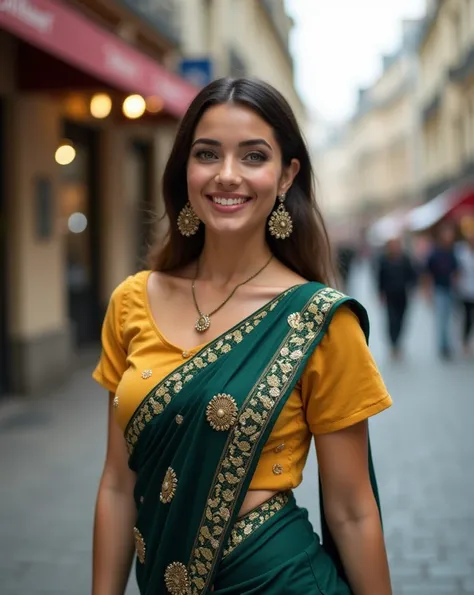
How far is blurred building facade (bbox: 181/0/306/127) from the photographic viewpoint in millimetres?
19156

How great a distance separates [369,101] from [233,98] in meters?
94.1

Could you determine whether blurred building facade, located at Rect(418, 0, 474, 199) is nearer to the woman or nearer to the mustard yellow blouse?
the woman

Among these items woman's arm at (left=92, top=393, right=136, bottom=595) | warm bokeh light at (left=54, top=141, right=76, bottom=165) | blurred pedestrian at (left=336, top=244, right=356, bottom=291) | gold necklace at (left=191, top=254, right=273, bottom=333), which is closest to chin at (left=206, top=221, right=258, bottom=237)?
gold necklace at (left=191, top=254, right=273, bottom=333)

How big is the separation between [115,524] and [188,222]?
761 millimetres

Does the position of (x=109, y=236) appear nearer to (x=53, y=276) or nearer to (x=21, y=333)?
(x=53, y=276)

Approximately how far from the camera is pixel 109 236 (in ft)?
49.3

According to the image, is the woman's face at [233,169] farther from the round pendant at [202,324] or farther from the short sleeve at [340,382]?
the short sleeve at [340,382]

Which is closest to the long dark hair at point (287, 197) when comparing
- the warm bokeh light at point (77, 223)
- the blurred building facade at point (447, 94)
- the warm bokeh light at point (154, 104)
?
the warm bokeh light at point (154, 104)

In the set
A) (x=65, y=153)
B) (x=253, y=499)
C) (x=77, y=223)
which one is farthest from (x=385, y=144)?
(x=253, y=499)

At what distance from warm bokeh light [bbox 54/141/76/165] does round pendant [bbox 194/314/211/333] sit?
10068mm

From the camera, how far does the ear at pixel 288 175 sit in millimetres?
2293

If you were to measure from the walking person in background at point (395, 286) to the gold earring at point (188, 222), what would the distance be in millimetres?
11875

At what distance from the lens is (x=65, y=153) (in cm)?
1298

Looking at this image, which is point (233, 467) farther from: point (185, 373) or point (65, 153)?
point (65, 153)
